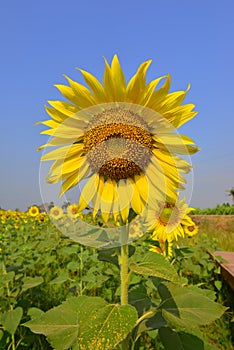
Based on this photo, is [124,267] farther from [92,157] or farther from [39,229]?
[39,229]

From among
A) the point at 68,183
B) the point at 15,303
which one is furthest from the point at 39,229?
the point at 68,183

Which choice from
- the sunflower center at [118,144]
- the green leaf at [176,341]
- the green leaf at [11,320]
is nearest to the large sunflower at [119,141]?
the sunflower center at [118,144]

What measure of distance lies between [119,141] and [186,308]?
49cm

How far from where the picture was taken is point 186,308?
1061mm

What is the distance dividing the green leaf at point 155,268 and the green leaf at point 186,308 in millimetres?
146

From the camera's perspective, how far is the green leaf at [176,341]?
3.67 ft

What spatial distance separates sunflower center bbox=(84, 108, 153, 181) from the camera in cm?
108

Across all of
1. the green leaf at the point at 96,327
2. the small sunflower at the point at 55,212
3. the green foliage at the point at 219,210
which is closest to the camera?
the green leaf at the point at 96,327

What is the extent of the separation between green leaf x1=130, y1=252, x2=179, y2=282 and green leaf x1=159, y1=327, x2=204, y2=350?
25 centimetres

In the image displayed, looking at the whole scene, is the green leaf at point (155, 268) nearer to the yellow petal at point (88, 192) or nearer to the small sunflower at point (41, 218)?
the yellow petal at point (88, 192)

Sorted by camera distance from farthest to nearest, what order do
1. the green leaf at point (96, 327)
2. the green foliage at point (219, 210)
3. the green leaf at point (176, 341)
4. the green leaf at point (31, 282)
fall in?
the green foliage at point (219, 210) → the green leaf at point (31, 282) → the green leaf at point (176, 341) → the green leaf at point (96, 327)

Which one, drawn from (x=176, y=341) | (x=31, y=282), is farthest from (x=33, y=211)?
(x=176, y=341)

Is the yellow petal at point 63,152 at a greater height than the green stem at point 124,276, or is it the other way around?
the yellow petal at point 63,152

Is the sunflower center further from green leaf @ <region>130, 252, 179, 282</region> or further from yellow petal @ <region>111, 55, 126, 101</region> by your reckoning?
green leaf @ <region>130, 252, 179, 282</region>
